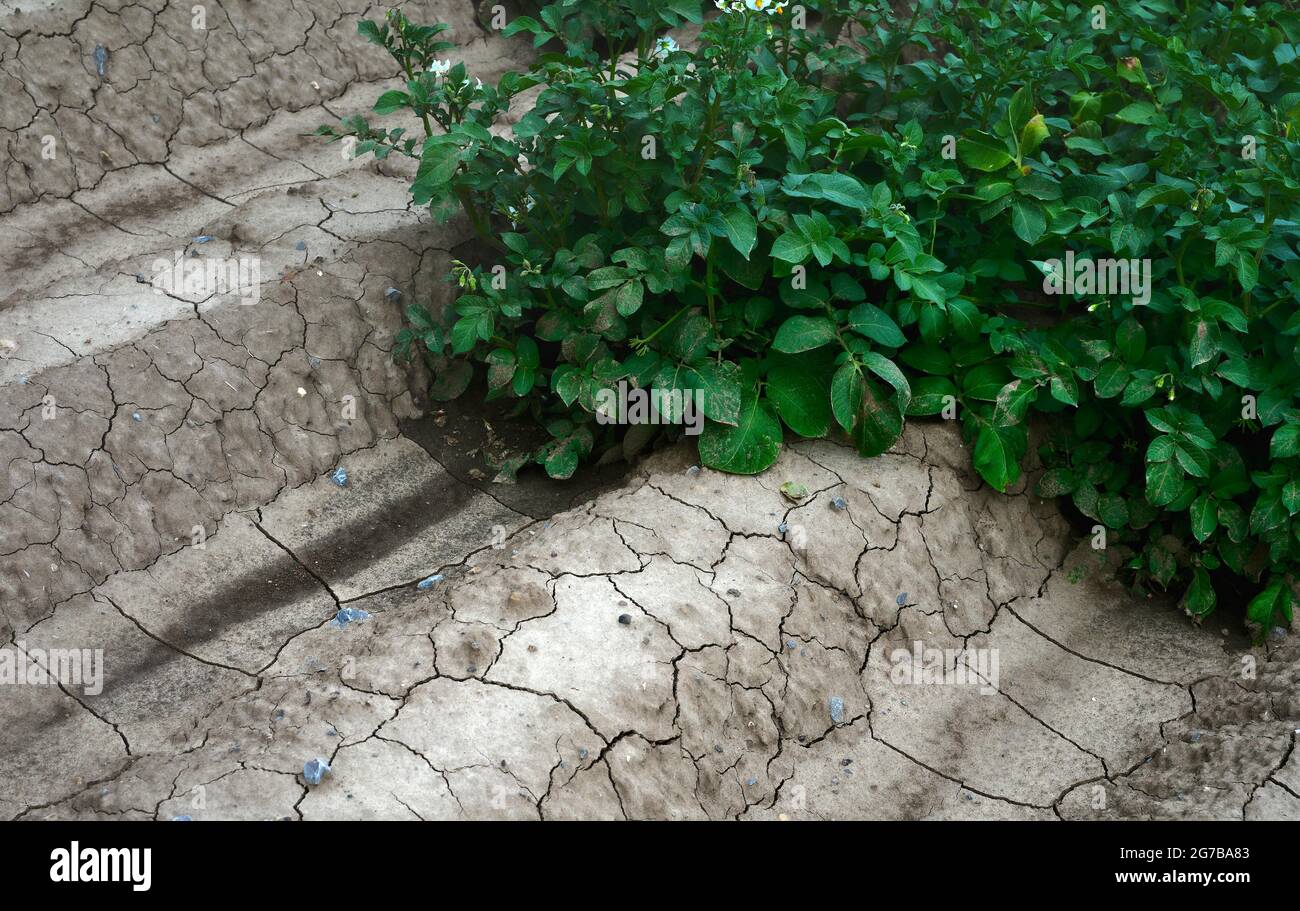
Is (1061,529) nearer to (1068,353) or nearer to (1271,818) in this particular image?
(1068,353)

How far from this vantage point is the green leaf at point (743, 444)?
11.7 ft

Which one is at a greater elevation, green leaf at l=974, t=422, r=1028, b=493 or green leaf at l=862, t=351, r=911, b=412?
green leaf at l=862, t=351, r=911, b=412

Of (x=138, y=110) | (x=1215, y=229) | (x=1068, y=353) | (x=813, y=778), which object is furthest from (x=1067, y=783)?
(x=138, y=110)

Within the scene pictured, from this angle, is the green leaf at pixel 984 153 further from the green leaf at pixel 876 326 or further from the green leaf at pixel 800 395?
the green leaf at pixel 800 395

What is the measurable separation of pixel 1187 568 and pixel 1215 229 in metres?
1.05

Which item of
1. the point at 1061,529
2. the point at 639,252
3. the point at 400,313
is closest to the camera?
the point at 639,252

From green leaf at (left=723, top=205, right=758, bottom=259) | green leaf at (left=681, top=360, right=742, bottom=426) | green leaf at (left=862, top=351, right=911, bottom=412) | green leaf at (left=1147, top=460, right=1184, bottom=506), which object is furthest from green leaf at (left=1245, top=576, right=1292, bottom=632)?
green leaf at (left=723, top=205, right=758, bottom=259)

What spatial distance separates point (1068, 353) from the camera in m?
3.65
